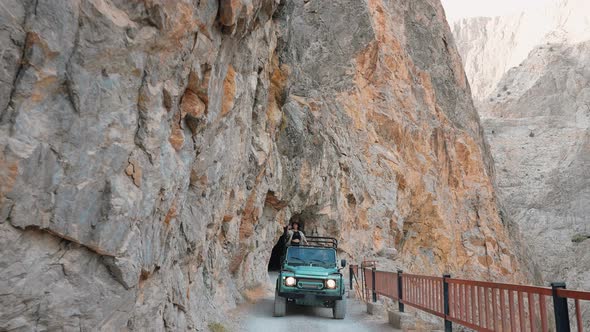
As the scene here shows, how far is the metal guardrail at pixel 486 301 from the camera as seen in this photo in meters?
4.85

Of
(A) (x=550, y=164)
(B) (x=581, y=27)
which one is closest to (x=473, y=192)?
(A) (x=550, y=164)

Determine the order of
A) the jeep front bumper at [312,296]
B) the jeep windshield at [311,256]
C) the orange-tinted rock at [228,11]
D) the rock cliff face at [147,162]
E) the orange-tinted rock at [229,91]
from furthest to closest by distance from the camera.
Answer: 1. the jeep windshield at [311,256]
2. the jeep front bumper at [312,296]
3. the orange-tinted rock at [229,91]
4. the orange-tinted rock at [228,11]
5. the rock cliff face at [147,162]

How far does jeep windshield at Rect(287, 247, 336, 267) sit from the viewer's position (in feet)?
40.4

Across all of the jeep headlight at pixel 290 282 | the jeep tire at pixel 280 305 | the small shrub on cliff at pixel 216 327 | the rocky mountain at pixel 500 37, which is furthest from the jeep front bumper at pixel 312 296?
the rocky mountain at pixel 500 37

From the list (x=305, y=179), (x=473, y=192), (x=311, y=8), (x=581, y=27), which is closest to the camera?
(x=305, y=179)

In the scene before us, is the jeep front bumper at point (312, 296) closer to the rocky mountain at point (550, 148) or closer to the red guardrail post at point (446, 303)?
the red guardrail post at point (446, 303)

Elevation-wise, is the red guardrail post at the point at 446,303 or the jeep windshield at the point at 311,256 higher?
the jeep windshield at the point at 311,256

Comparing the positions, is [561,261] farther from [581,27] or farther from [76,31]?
[581,27]

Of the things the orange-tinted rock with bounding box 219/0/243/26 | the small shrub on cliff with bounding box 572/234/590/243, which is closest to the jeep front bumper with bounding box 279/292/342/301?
the orange-tinted rock with bounding box 219/0/243/26

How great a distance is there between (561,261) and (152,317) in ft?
163

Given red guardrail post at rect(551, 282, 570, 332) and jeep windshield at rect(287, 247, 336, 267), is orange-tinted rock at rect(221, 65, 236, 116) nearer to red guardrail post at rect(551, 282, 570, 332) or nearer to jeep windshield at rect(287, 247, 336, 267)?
jeep windshield at rect(287, 247, 336, 267)

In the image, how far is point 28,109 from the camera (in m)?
4.68

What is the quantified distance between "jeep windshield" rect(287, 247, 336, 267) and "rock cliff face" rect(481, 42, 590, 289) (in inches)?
1610

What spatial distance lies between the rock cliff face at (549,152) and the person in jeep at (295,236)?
34.9m
